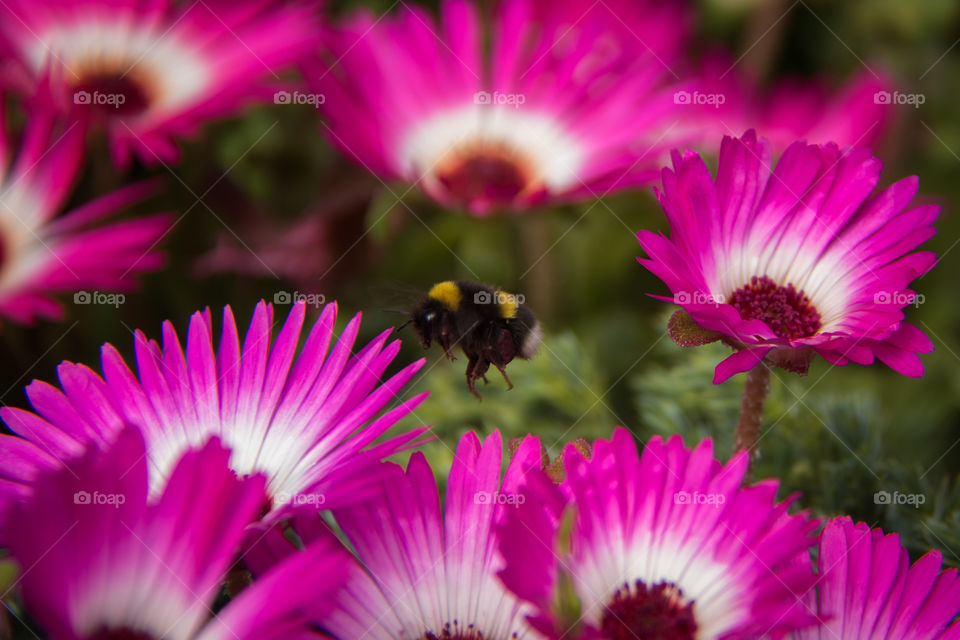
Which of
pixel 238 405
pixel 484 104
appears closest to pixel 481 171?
pixel 484 104

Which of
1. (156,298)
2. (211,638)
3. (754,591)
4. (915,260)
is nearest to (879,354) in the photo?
(915,260)

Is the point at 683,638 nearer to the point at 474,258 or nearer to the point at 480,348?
the point at 480,348
